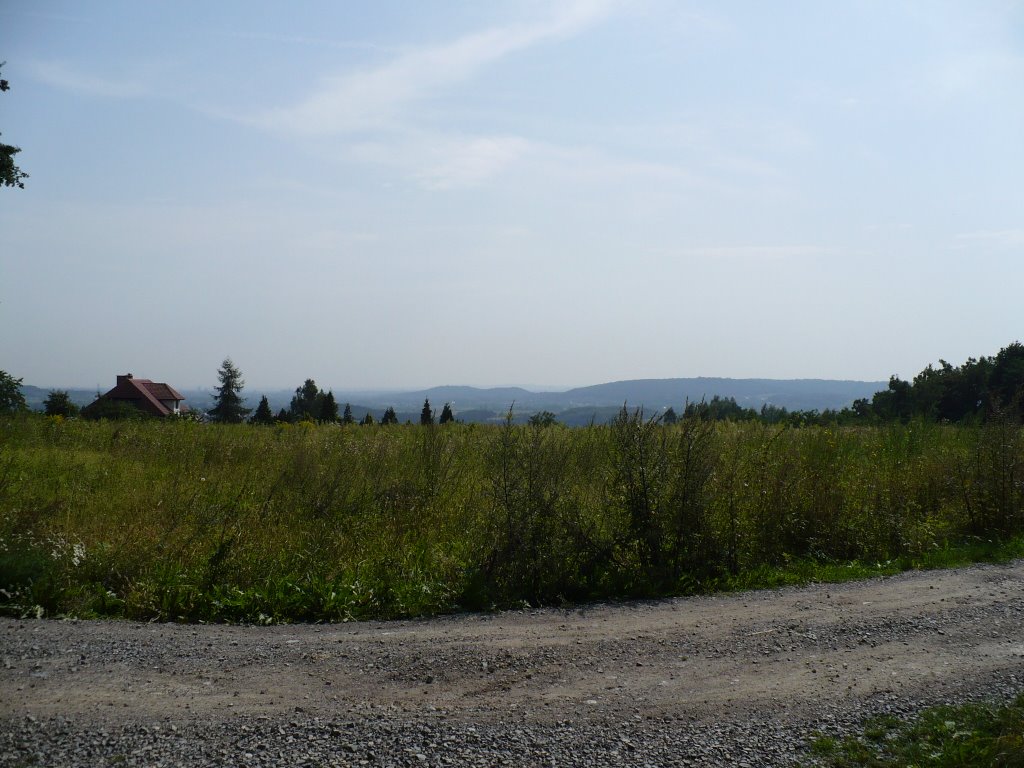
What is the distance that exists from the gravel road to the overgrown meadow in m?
0.60

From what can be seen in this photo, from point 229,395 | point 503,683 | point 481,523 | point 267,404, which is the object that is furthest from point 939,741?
point 229,395

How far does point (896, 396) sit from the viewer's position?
26531 millimetres

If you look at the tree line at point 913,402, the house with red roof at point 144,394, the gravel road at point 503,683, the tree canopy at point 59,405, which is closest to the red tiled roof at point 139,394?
the house with red roof at point 144,394

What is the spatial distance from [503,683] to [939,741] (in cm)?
279

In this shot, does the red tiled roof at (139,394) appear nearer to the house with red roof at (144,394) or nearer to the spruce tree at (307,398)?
the house with red roof at (144,394)

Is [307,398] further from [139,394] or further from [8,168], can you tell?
[8,168]

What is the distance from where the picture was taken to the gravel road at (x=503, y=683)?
426cm

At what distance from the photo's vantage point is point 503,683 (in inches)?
204

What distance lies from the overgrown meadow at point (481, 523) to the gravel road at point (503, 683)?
60 centimetres

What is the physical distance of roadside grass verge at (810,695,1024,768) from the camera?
167 inches

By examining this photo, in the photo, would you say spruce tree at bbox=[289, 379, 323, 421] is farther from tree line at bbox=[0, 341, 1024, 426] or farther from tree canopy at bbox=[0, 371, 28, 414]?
tree canopy at bbox=[0, 371, 28, 414]

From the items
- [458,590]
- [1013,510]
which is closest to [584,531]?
[458,590]

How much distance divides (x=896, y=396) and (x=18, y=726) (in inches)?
1103

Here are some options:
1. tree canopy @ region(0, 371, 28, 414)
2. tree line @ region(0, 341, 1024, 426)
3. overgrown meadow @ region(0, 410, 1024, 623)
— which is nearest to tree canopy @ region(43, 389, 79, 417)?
tree line @ region(0, 341, 1024, 426)
